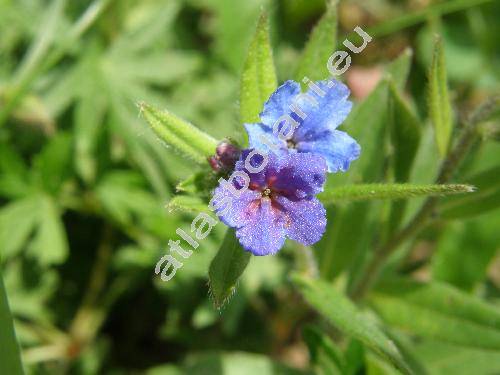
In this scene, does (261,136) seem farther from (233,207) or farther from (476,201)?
(476,201)

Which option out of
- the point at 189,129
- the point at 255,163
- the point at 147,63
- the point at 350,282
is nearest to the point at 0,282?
the point at 189,129

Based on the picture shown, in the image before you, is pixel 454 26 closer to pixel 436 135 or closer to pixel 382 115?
pixel 382 115

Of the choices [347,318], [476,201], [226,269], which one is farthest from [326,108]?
[476,201]

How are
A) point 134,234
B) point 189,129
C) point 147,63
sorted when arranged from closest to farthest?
1. point 189,129
2. point 134,234
3. point 147,63

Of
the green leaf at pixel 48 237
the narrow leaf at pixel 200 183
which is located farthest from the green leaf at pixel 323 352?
the green leaf at pixel 48 237

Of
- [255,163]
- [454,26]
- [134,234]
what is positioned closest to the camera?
[255,163]

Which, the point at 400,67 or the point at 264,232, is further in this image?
the point at 400,67
